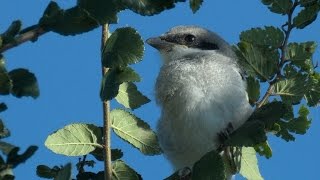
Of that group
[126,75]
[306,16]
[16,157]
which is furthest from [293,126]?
[16,157]

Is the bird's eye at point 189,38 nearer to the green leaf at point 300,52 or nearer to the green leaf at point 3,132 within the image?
the green leaf at point 300,52

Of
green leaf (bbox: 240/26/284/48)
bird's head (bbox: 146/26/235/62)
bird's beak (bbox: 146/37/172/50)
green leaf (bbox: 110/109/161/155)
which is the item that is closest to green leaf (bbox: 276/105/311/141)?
green leaf (bbox: 240/26/284/48)

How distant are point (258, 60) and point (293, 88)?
0.20 meters

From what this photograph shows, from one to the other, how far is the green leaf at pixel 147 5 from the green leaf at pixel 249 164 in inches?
63.5

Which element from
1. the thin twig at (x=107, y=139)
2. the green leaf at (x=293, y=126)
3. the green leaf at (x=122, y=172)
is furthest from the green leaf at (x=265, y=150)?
the thin twig at (x=107, y=139)

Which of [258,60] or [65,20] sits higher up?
[258,60]

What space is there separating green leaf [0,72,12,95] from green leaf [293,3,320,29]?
1.22 m

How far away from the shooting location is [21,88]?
171 centimetres

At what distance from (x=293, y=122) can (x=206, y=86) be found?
1.66 metres

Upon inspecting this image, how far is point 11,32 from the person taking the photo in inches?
66.2

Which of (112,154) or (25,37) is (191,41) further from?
(25,37)

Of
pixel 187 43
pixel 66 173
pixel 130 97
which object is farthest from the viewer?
pixel 187 43

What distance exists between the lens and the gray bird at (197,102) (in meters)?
4.18

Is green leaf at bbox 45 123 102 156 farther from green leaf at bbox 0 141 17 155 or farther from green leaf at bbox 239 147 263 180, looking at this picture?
green leaf at bbox 239 147 263 180
